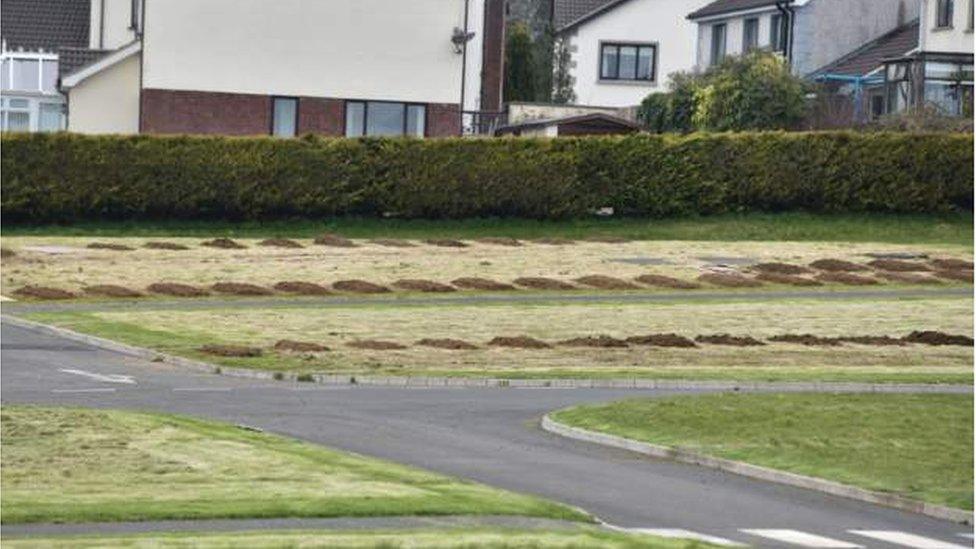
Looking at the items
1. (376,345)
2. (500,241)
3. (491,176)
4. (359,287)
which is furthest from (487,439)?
(491,176)

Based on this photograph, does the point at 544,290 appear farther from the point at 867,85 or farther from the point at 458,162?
the point at 867,85

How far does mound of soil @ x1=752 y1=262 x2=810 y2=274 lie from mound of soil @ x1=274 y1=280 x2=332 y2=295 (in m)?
10.5

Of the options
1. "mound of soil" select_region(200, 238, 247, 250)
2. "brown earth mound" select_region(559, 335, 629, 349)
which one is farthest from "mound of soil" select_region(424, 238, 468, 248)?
"brown earth mound" select_region(559, 335, 629, 349)

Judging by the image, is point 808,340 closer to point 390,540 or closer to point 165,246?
point 165,246

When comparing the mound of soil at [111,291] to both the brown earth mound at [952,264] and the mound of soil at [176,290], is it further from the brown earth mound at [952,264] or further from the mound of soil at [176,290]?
the brown earth mound at [952,264]

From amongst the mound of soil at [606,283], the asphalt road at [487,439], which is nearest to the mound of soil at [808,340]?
the asphalt road at [487,439]

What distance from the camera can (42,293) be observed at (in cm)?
4547

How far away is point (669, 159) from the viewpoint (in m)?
62.1

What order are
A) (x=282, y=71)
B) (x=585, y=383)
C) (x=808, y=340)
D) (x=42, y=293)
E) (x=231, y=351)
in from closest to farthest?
(x=585, y=383), (x=231, y=351), (x=808, y=340), (x=42, y=293), (x=282, y=71)

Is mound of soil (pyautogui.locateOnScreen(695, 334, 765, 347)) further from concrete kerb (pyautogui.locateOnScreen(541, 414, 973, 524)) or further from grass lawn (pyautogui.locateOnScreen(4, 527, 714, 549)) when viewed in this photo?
grass lawn (pyautogui.locateOnScreen(4, 527, 714, 549))

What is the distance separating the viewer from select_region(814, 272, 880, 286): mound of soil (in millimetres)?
49938

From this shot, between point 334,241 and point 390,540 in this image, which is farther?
point 334,241

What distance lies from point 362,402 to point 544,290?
18962 millimetres

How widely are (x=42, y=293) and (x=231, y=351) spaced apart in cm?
1102
